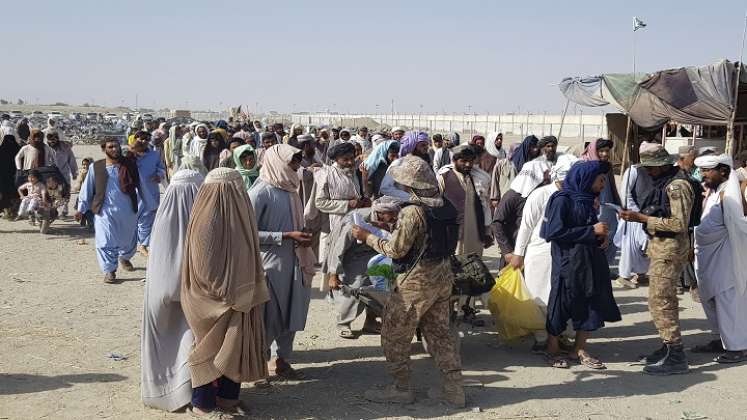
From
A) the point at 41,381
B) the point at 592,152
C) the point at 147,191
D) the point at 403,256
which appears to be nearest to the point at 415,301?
the point at 403,256

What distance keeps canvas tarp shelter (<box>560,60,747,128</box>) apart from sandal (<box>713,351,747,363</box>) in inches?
332

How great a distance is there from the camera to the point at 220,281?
4.05 meters

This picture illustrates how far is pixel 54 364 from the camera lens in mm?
5266

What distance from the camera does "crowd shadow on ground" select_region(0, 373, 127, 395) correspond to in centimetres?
475

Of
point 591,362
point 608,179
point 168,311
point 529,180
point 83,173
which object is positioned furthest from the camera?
point 83,173

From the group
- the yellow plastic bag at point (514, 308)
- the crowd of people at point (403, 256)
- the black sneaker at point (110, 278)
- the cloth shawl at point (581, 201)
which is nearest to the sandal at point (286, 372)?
the crowd of people at point (403, 256)

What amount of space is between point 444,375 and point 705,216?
2798 millimetres

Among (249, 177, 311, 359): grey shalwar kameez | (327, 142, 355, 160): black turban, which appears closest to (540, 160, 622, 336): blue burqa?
(249, 177, 311, 359): grey shalwar kameez

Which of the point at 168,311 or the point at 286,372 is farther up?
the point at 168,311

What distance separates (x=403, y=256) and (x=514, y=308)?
5.84 ft

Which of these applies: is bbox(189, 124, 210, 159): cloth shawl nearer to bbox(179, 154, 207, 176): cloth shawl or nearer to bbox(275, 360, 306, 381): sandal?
bbox(179, 154, 207, 176): cloth shawl

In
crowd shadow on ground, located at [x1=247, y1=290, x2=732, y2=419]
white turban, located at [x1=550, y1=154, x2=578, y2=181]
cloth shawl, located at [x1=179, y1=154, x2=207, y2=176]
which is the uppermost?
white turban, located at [x1=550, y1=154, x2=578, y2=181]

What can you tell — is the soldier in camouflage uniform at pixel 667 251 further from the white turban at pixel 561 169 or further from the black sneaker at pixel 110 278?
the black sneaker at pixel 110 278

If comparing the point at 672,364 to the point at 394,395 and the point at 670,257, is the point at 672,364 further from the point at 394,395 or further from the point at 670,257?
the point at 394,395
